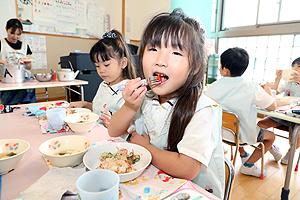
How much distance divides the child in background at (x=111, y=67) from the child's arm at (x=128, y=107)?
0.46 meters

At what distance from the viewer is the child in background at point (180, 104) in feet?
2.06

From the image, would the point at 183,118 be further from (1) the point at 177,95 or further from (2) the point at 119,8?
(2) the point at 119,8

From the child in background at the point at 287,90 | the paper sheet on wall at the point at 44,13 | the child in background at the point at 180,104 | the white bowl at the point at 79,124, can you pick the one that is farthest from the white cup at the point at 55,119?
the paper sheet on wall at the point at 44,13

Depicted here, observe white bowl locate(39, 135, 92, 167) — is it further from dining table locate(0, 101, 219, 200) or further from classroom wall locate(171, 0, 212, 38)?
classroom wall locate(171, 0, 212, 38)

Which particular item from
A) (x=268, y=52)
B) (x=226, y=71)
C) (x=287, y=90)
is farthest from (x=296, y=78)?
(x=268, y=52)

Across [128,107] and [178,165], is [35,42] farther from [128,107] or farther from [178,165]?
[178,165]

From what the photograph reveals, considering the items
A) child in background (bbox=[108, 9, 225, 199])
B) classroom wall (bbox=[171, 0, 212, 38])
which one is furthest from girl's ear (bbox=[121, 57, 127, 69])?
classroom wall (bbox=[171, 0, 212, 38])

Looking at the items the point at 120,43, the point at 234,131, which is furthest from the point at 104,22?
the point at 234,131

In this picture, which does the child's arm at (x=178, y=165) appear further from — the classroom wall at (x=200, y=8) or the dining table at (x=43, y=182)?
the classroom wall at (x=200, y=8)

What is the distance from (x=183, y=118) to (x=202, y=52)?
0.27m

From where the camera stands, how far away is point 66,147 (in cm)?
72

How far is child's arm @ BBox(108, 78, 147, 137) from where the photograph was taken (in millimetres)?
688

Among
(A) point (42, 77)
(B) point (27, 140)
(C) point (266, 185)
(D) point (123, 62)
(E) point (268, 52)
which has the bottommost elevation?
(C) point (266, 185)

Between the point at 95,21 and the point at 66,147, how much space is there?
4220mm
